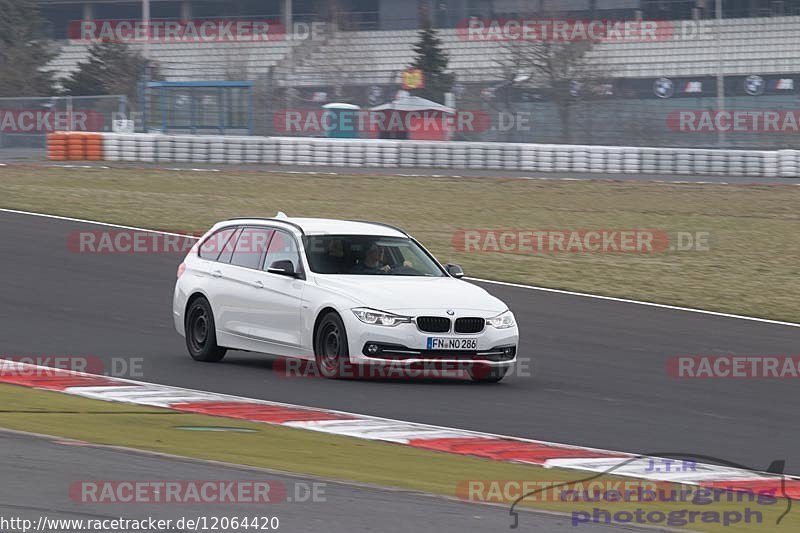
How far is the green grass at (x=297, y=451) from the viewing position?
6957 millimetres

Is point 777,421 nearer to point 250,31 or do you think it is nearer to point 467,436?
point 467,436

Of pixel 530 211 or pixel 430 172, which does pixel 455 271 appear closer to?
pixel 530 211

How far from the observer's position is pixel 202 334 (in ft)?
42.3

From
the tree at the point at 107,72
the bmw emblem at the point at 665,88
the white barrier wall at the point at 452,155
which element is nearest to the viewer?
the white barrier wall at the point at 452,155

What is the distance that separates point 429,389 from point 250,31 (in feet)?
196

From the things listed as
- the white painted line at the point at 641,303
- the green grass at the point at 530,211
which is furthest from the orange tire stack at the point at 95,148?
the white painted line at the point at 641,303

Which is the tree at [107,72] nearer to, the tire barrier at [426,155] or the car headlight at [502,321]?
the tire barrier at [426,155]

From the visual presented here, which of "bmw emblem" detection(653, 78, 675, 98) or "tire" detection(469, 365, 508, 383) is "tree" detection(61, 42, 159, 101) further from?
"tire" detection(469, 365, 508, 383)

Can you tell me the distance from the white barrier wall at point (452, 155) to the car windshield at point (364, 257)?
25.6 metres

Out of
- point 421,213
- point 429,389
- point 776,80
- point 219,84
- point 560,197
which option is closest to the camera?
point 429,389

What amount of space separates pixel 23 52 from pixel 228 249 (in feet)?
181

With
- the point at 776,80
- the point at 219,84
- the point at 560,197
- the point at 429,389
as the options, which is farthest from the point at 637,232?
the point at 776,80

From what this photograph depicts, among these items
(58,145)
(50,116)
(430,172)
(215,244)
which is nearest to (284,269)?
(215,244)

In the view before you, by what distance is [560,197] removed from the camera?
3189 centimetres
